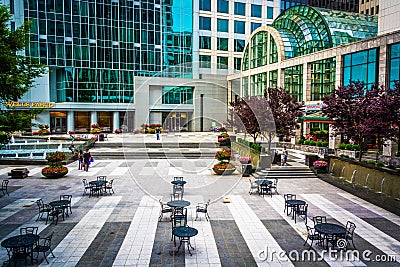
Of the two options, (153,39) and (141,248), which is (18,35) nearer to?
(141,248)

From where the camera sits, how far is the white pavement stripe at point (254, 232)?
1011 cm

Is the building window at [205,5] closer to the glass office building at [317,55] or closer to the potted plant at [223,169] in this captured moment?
the glass office building at [317,55]

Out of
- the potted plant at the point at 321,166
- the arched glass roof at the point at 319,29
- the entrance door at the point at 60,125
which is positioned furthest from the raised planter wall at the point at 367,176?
the entrance door at the point at 60,125

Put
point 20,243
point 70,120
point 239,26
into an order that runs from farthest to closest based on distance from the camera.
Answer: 1. point 239,26
2. point 70,120
3. point 20,243

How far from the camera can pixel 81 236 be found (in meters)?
11.8

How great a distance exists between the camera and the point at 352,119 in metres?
20.7

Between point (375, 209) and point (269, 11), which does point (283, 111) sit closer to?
point (375, 209)

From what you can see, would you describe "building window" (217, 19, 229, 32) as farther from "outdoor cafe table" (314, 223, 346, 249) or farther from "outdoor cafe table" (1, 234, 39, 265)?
"outdoor cafe table" (1, 234, 39, 265)

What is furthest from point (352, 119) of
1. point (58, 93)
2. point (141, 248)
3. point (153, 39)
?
point (58, 93)

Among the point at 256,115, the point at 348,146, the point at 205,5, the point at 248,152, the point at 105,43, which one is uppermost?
the point at 205,5

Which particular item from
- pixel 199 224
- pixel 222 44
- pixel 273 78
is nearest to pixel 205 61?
pixel 222 44

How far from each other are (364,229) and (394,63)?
62.9ft

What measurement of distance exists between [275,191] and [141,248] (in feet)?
32.5

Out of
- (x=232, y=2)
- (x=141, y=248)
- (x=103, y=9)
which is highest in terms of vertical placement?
(x=232, y=2)
